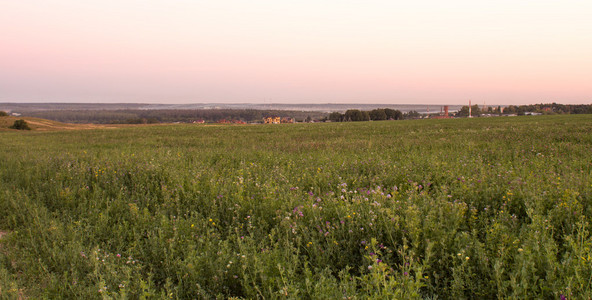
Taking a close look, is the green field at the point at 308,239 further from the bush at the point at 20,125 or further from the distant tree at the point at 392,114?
Answer: the distant tree at the point at 392,114

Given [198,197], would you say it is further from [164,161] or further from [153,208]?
[164,161]

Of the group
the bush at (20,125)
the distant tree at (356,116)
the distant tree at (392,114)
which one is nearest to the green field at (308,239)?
the bush at (20,125)

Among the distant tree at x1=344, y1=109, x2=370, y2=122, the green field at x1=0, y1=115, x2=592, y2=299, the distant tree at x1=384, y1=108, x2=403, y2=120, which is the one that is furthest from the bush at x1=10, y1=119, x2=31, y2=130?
the distant tree at x1=384, y1=108, x2=403, y2=120

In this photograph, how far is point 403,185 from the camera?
611 cm

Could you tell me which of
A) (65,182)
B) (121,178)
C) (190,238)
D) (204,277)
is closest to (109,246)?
(190,238)

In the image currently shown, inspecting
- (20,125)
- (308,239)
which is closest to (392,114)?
(20,125)

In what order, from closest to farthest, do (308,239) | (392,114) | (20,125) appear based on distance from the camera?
(308,239) < (20,125) < (392,114)

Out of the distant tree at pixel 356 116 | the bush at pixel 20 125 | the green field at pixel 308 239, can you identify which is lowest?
the green field at pixel 308 239

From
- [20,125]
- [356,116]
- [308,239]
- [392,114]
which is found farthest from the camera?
[392,114]

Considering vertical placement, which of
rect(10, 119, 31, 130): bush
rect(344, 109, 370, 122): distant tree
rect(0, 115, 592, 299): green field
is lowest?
rect(0, 115, 592, 299): green field

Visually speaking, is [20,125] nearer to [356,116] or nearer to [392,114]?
[356,116]

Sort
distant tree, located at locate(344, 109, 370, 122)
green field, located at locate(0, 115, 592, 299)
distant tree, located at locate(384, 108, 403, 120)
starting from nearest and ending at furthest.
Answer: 1. green field, located at locate(0, 115, 592, 299)
2. distant tree, located at locate(344, 109, 370, 122)
3. distant tree, located at locate(384, 108, 403, 120)

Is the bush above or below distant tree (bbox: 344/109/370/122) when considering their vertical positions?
below

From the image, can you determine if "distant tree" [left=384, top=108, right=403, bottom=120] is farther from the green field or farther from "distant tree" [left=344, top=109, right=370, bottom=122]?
the green field
